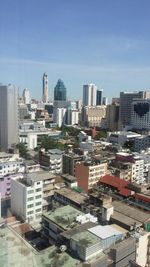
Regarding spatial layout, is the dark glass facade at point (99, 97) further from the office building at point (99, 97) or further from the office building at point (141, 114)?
the office building at point (141, 114)

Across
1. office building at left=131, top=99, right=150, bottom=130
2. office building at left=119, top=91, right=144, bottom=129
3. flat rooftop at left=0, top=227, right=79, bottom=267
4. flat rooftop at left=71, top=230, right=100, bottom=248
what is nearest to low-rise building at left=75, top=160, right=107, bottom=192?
flat rooftop at left=71, top=230, right=100, bottom=248

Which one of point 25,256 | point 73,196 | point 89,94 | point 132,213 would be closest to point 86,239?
point 25,256

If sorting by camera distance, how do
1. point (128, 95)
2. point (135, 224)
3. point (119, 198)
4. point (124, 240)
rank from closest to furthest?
point (124, 240) → point (135, 224) → point (119, 198) → point (128, 95)

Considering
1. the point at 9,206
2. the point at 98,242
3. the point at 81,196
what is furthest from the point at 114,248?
the point at 9,206

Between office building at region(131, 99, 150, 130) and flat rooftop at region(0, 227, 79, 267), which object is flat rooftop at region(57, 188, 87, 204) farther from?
office building at region(131, 99, 150, 130)

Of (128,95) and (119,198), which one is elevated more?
(128,95)

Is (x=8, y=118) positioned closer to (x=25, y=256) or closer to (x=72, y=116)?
(x=25, y=256)

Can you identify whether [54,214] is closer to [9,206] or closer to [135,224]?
[135,224]
